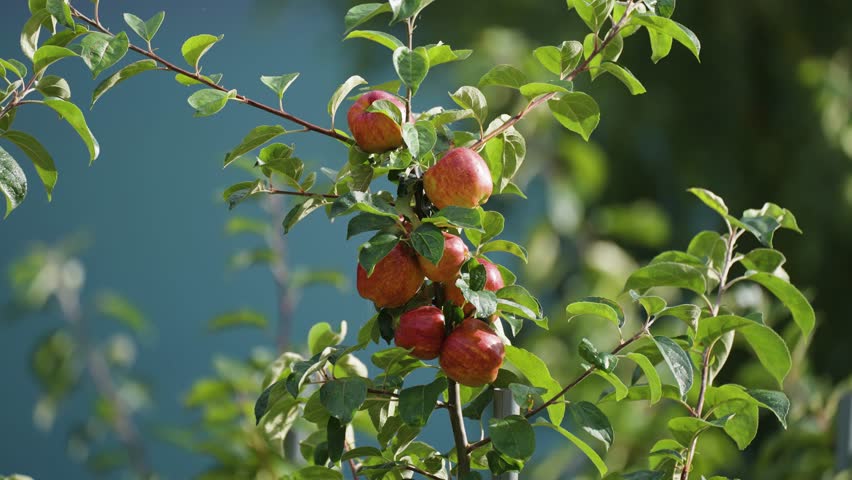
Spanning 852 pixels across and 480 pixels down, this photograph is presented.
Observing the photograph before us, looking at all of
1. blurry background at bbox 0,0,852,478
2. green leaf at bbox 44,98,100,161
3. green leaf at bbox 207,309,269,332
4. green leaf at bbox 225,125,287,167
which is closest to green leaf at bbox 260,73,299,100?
green leaf at bbox 225,125,287,167

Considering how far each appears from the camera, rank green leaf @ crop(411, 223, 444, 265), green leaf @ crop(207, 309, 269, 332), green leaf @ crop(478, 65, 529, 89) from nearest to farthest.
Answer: green leaf @ crop(411, 223, 444, 265), green leaf @ crop(478, 65, 529, 89), green leaf @ crop(207, 309, 269, 332)

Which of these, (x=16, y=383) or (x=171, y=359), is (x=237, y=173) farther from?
(x=16, y=383)

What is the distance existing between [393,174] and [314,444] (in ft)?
1.09

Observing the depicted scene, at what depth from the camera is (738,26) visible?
9.19 feet

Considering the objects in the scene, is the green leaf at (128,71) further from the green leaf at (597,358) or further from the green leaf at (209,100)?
the green leaf at (597,358)

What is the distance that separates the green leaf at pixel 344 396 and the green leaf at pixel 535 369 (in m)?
0.11

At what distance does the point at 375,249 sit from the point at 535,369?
173mm

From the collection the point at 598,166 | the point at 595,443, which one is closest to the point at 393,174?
the point at 598,166

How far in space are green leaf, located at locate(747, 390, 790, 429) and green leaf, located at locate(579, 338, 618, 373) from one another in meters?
0.12

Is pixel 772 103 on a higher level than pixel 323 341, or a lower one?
lower

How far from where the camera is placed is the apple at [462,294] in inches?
28.6

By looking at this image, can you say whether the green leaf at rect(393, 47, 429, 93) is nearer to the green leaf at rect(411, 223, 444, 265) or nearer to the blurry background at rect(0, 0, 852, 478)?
the green leaf at rect(411, 223, 444, 265)

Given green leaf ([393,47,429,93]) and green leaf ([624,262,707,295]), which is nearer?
green leaf ([393,47,429,93])

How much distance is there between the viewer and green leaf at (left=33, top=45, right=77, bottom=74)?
69 cm
